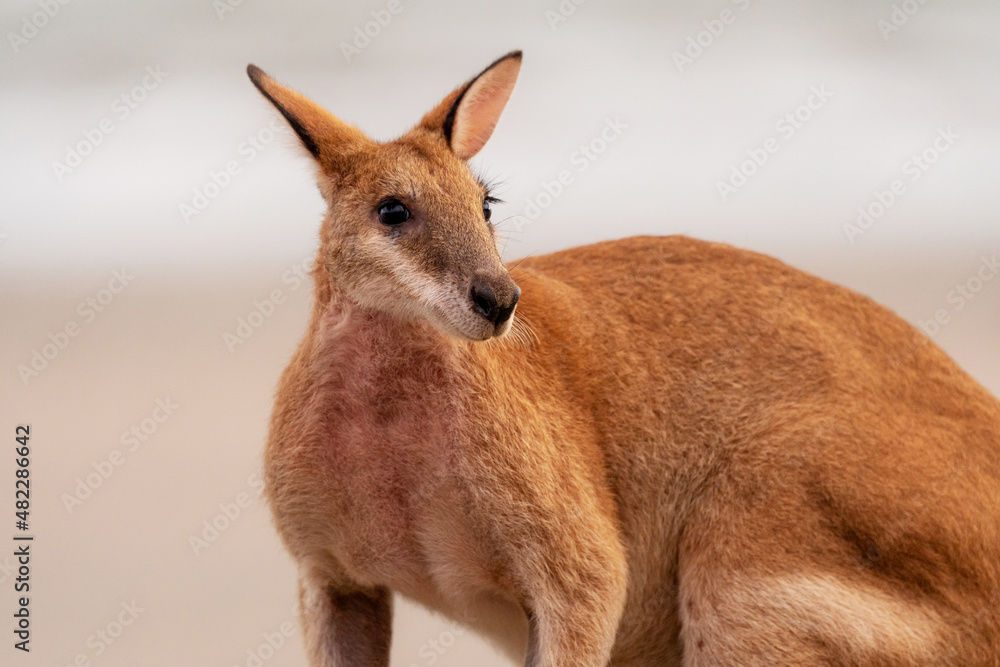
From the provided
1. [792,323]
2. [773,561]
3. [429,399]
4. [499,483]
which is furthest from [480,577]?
[792,323]

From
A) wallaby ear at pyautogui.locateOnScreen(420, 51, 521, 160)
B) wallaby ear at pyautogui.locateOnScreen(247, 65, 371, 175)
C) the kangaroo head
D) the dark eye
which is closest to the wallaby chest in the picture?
the kangaroo head

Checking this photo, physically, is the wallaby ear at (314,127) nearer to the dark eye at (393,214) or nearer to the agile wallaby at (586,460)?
the agile wallaby at (586,460)

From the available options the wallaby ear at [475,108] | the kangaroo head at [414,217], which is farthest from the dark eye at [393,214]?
the wallaby ear at [475,108]

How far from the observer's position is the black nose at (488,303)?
2.61m

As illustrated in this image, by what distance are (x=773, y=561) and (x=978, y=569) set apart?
0.58 m

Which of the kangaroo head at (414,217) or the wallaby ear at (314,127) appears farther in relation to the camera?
the wallaby ear at (314,127)

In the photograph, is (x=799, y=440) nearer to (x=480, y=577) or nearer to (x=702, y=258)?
(x=702, y=258)

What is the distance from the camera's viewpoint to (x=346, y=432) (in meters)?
2.96

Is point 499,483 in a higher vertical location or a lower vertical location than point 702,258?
lower


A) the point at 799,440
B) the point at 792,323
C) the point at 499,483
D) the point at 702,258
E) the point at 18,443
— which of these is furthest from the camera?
the point at 18,443

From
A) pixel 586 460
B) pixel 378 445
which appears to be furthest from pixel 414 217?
pixel 586 460

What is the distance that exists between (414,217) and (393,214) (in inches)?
2.2

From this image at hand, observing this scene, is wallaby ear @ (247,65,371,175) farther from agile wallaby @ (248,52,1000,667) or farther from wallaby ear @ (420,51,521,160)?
wallaby ear @ (420,51,521,160)

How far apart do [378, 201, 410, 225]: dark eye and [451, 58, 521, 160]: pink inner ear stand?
1.09 feet
